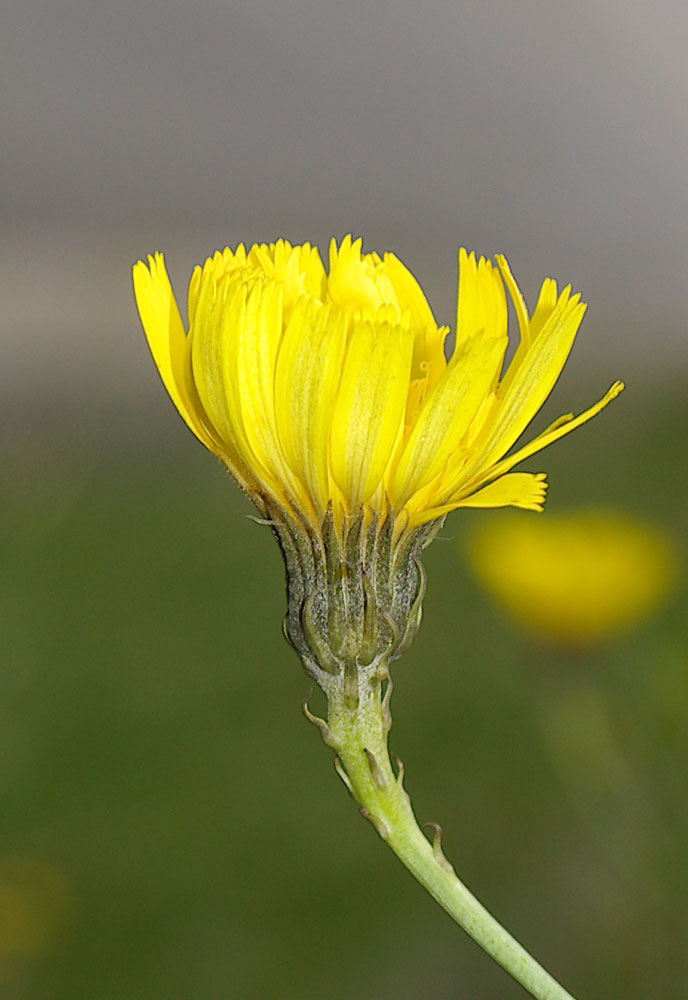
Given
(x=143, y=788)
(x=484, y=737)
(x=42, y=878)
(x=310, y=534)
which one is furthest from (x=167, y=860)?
(x=310, y=534)

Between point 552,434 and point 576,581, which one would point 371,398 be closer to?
point 552,434

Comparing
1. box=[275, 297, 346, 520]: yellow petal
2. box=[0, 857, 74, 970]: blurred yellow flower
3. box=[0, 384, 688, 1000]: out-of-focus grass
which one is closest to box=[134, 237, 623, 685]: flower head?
box=[275, 297, 346, 520]: yellow petal

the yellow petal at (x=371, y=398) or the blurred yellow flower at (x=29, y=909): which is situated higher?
the yellow petal at (x=371, y=398)

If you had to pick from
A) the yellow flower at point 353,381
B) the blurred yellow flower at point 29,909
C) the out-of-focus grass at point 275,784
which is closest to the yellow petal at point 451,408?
the yellow flower at point 353,381

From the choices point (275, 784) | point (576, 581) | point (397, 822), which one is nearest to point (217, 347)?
point (397, 822)

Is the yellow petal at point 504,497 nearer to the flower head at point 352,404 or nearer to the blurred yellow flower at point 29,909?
the flower head at point 352,404

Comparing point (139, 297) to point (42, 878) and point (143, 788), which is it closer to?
point (42, 878)

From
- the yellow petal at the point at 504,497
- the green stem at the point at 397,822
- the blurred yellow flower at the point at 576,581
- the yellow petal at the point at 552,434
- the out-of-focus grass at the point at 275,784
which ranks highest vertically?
the yellow petal at the point at 552,434
